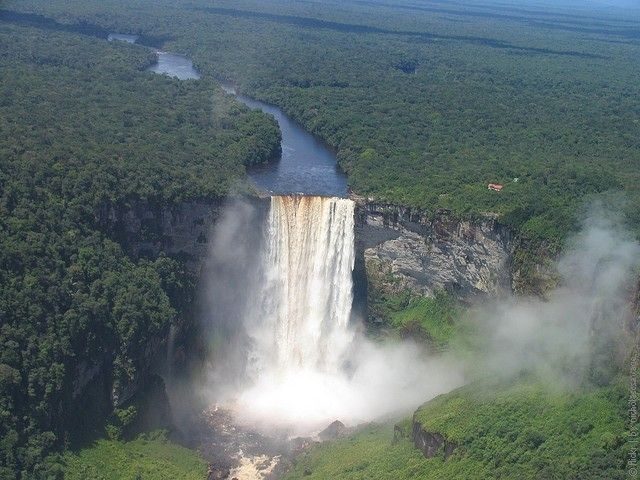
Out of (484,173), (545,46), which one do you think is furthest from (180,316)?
(545,46)

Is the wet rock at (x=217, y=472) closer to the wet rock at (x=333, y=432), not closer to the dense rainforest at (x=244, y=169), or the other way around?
the dense rainforest at (x=244, y=169)

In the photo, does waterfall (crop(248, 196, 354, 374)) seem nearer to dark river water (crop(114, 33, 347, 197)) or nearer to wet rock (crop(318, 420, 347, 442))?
dark river water (crop(114, 33, 347, 197))

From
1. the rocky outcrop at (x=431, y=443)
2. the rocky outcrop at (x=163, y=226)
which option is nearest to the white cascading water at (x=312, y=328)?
the rocky outcrop at (x=163, y=226)

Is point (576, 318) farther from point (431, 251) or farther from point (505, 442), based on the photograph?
point (431, 251)

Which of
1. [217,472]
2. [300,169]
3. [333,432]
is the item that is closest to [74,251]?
[217,472]

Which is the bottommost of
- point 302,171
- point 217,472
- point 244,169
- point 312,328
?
point 217,472

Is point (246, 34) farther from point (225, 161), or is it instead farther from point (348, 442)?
point (348, 442)
